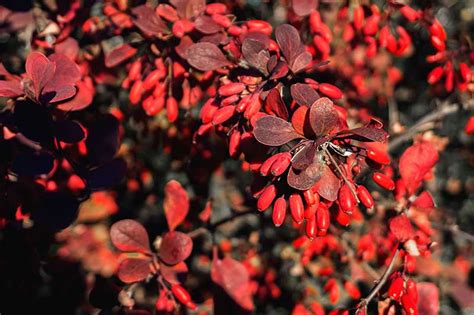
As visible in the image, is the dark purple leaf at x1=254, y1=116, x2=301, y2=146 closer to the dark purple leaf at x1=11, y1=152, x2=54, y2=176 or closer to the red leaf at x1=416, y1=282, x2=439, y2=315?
the dark purple leaf at x1=11, y1=152, x2=54, y2=176

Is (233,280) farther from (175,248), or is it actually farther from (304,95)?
(304,95)

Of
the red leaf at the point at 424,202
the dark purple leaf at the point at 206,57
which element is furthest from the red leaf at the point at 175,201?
the red leaf at the point at 424,202

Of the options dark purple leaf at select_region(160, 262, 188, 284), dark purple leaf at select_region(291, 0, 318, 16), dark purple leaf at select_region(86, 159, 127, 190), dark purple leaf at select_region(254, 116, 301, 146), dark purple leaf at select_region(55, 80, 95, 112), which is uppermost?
dark purple leaf at select_region(291, 0, 318, 16)

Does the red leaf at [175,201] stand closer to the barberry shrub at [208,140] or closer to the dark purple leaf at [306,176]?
the barberry shrub at [208,140]

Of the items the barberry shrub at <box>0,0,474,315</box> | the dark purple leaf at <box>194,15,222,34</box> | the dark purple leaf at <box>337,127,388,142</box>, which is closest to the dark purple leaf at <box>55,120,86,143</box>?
the barberry shrub at <box>0,0,474,315</box>

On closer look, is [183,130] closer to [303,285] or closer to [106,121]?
[106,121]

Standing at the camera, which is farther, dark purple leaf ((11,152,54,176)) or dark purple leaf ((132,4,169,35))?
dark purple leaf ((132,4,169,35))
